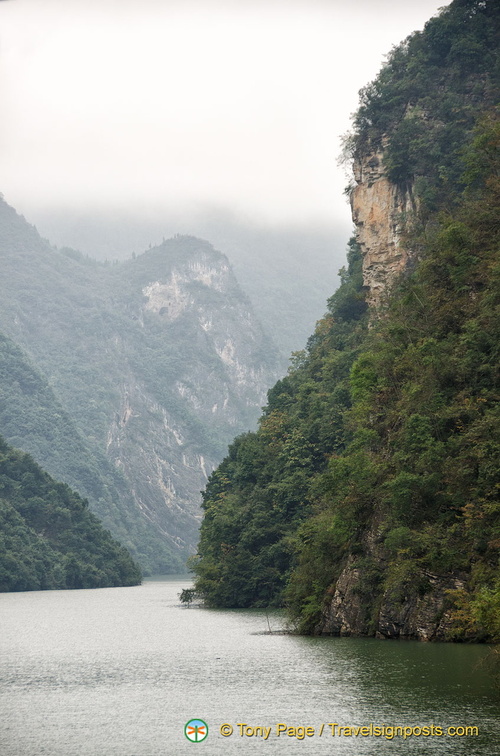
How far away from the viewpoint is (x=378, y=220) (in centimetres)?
7269

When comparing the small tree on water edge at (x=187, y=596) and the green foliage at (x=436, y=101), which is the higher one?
the green foliage at (x=436, y=101)

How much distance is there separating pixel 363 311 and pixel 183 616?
114 ft

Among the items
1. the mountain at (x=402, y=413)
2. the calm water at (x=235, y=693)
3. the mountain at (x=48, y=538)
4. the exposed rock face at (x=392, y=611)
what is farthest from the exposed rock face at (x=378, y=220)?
the mountain at (x=48, y=538)

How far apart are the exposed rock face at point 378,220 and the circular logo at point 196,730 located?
161 feet

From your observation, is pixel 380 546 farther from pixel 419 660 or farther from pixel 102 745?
pixel 102 745

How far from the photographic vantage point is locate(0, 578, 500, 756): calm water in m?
22.2

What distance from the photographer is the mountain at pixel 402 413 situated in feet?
132

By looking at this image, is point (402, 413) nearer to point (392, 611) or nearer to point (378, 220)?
point (392, 611)

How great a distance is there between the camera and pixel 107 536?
456 feet

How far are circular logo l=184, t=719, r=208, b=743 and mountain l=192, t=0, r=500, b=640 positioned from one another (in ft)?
28.1

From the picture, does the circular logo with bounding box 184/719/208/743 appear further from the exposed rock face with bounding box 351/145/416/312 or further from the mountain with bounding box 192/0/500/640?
the exposed rock face with bounding box 351/145/416/312

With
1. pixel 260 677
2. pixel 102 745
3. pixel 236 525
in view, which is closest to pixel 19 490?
pixel 236 525

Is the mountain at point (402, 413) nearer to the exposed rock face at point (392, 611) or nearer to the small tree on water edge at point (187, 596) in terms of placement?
the exposed rock face at point (392, 611)

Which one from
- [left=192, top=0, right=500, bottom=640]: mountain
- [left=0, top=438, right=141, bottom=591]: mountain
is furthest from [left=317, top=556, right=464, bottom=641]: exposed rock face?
[left=0, top=438, right=141, bottom=591]: mountain
